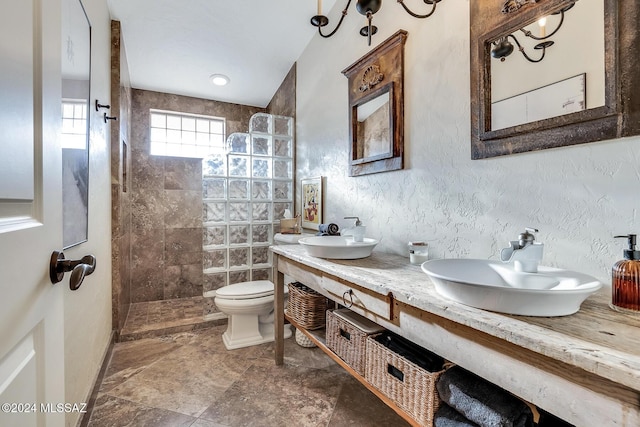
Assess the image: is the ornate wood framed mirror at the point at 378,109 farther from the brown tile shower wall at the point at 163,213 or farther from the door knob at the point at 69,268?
the brown tile shower wall at the point at 163,213

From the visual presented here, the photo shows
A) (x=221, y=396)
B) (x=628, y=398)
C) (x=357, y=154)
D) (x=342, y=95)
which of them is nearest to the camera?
(x=628, y=398)

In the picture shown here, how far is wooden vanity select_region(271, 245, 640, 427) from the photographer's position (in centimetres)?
54

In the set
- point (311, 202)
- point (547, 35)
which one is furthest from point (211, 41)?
point (547, 35)

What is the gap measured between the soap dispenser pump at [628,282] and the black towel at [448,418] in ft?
1.71

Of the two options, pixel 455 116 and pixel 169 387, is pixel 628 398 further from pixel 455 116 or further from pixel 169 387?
pixel 169 387

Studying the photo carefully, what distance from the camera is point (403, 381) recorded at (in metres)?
1.12

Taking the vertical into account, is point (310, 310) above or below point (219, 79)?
below

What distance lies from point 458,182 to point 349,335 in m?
0.89

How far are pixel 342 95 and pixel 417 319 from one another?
72.1 inches

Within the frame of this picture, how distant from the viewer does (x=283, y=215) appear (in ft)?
10.0

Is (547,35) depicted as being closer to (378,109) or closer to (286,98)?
(378,109)

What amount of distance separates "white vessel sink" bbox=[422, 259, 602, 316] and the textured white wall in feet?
0.73

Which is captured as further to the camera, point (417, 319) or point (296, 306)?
point (296, 306)

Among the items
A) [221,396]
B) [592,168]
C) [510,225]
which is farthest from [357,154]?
[221,396]
